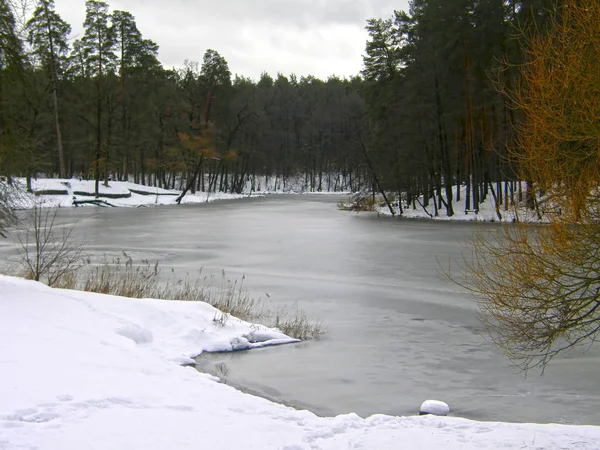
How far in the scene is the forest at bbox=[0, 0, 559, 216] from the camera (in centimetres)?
2933

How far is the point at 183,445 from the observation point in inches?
208

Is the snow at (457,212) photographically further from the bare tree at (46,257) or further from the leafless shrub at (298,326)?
the bare tree at (46,257)

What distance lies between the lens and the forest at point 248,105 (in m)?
29.3

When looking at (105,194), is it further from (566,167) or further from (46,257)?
(566,167)

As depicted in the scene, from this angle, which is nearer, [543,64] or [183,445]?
[183,445]

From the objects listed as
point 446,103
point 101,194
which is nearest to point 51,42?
point 101,194

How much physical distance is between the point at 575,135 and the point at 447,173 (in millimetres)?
33946

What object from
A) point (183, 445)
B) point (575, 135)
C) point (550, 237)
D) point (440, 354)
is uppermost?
point (575, 135)

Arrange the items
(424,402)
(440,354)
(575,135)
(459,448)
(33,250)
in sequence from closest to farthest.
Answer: (459,448) < (575,135) < (424,402) < (440,354) < (33,250)

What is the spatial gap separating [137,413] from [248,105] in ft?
225

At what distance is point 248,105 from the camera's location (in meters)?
72.3

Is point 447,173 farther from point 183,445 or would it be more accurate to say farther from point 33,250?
point 183,445

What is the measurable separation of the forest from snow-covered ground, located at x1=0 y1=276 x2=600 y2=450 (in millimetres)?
4912

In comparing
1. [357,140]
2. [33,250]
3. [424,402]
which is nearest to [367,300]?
[424,402]
